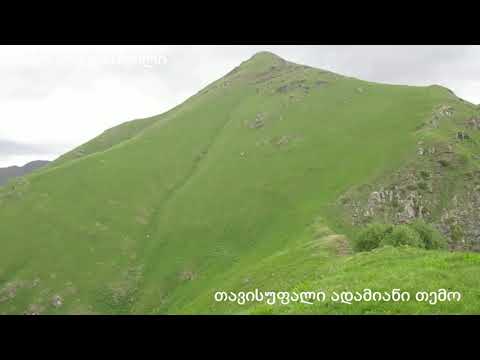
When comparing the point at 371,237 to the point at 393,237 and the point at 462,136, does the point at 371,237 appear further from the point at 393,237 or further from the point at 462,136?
the point at 462,136

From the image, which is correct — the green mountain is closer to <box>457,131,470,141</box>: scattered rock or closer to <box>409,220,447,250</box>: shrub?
<box>457,131,470,141</box>: scattered rock

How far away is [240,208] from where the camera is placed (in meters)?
88.8

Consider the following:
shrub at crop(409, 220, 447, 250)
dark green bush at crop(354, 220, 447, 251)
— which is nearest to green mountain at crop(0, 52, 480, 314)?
dark green bush at crop(354, 220, 447, 251)

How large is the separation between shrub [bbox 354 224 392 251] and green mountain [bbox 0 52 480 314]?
2.09 meters

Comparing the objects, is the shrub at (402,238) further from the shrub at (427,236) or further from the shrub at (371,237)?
the shrub at (427,236)

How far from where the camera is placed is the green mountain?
6066 centimetres

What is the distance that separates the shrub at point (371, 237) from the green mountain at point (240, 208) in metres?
2.09

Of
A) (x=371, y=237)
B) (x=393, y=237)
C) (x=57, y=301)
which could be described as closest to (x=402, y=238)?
(x=393, y=237)

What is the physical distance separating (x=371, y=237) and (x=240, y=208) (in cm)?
4650

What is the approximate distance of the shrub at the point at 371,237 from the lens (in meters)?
44.5

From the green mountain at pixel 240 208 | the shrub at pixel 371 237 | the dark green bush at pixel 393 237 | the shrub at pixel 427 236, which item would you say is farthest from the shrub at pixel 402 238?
the shrub at pixel 427 236

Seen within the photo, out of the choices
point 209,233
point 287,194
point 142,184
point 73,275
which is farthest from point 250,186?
point 73,275

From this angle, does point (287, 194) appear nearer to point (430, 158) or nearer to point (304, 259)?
point (430, 158)
